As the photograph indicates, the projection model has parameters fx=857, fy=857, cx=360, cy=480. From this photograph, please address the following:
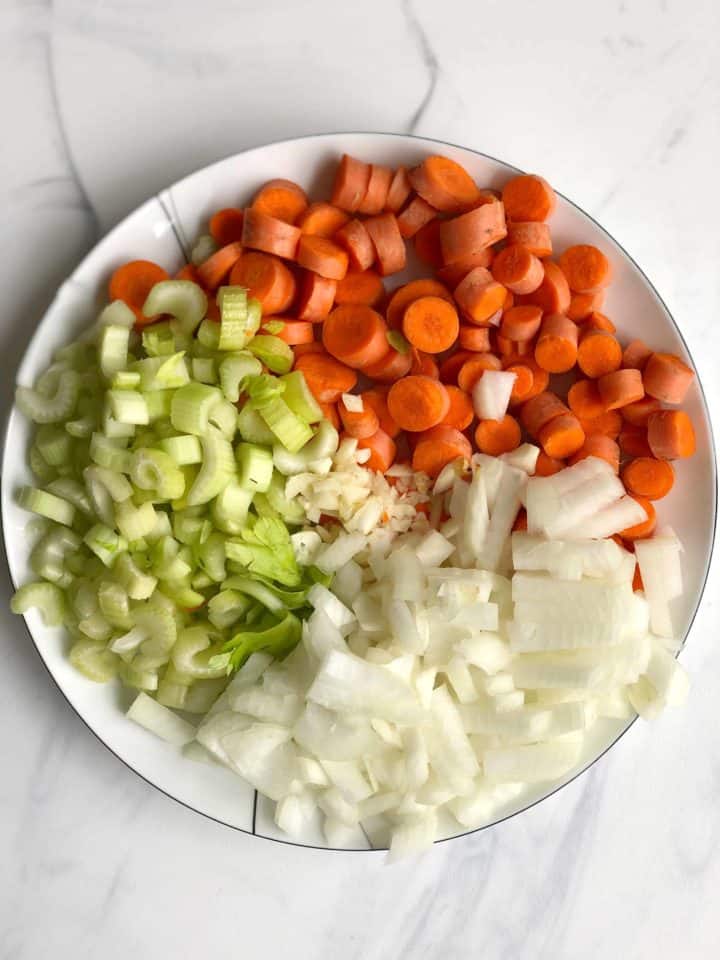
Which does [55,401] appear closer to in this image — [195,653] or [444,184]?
[195,653]

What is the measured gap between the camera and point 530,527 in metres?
1.72

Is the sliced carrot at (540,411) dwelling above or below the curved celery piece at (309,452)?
above

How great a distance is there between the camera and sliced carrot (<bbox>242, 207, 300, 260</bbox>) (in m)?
1.70

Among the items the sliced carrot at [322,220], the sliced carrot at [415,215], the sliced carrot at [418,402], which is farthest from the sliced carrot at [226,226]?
the sliced carrot at [418,402]

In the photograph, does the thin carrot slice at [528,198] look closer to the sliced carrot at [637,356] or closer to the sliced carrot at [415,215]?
the sliced carrot at [415,215]

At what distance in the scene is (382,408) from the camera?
180cm

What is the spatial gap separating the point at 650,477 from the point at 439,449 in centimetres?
45

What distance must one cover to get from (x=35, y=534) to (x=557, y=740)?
113 cm

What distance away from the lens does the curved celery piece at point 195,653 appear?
170cm

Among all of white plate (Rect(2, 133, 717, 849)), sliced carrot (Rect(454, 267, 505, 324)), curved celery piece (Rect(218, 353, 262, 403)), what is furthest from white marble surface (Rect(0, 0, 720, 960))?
curved celery piece (Rect(218, 353, 262, 403))

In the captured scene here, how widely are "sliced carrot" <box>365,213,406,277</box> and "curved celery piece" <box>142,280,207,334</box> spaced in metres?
0.37

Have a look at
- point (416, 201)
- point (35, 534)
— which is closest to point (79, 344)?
point (35, 534)

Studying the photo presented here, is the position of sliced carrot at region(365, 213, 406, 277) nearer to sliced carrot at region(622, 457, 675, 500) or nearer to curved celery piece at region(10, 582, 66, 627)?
sliced carrot at region(622, 457, 675, 500)

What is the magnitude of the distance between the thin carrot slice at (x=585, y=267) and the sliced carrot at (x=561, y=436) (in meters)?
0.27
